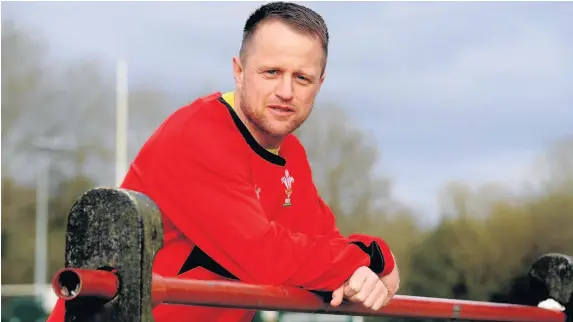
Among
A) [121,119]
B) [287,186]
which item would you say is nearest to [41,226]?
[121,119]

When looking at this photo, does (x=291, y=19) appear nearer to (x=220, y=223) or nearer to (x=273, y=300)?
(x=220, y=223)

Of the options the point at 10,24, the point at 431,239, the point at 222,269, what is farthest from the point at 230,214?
the point at 10,24

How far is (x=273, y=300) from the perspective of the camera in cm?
178

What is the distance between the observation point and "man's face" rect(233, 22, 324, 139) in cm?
205

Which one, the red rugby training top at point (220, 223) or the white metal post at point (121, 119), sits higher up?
the red rugby training top at point (220, 223)

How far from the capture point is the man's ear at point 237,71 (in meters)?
2.15

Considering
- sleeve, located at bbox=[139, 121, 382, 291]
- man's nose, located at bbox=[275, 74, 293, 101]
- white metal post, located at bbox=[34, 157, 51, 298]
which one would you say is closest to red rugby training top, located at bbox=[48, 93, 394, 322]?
sleeve, located at bbox=[139, 121, 382, 291]

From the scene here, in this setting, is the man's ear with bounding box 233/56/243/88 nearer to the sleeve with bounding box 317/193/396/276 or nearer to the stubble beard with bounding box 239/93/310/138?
the stubble beard with bounding box 239/93/310/138

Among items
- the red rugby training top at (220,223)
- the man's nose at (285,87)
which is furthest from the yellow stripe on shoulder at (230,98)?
the man's nose at (285,87)

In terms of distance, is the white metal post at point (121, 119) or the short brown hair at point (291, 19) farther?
the white metal post at point (121, 119)

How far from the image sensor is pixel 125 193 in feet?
4.83

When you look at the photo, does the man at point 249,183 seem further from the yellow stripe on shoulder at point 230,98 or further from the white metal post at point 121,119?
the white metal post at point 121,119

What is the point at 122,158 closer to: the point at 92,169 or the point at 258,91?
the point at 92,169

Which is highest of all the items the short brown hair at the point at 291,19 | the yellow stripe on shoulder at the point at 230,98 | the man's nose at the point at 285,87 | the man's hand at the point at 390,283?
the short brown hair at the point at 291,19
